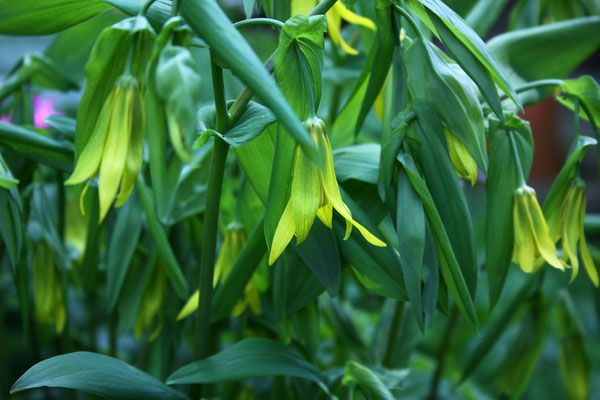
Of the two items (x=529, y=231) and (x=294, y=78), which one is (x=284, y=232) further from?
(x=529, y=231)

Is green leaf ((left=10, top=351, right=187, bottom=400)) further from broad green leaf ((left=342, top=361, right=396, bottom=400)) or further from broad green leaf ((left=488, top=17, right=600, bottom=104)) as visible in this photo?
broad green leaf ((left=488, top=17, right=600, bottom=104))

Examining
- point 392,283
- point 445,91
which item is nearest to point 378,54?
point 445,91

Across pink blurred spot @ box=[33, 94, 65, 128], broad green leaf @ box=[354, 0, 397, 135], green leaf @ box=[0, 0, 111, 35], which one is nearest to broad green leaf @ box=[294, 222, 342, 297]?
broad green leaf @ box=[354, 0, 397, 135]

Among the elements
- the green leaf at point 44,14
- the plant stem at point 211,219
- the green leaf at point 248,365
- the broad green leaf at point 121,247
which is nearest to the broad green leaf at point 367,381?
the green leaf at point 248,365

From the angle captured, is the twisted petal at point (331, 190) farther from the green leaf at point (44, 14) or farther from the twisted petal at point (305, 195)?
the green leaf at point (44, 14)

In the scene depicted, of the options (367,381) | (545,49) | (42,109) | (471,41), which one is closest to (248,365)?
(367,381)
